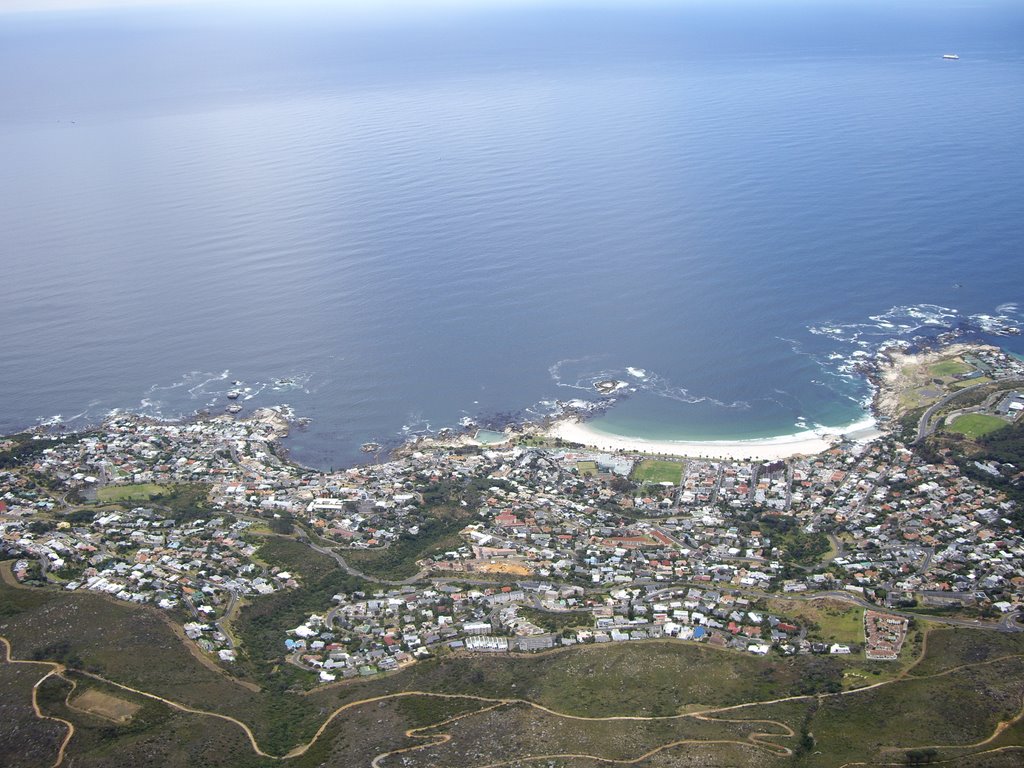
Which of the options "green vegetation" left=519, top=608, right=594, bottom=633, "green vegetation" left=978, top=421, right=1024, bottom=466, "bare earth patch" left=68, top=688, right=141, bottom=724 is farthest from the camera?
"green vegetation" left=978, top=421, right=1024, bottom=466

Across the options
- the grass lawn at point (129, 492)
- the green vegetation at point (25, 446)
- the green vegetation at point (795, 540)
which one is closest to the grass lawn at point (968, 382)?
the green vegetation at point (795, 540)

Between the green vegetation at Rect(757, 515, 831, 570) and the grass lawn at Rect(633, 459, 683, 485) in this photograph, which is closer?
the green vegetation at Rect(757, 515, 831, 570)

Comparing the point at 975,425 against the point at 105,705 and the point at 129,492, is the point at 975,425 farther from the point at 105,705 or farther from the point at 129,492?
the point at 129,492

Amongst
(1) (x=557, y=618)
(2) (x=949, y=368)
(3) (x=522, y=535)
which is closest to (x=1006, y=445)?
(2) (x=949, y=368)

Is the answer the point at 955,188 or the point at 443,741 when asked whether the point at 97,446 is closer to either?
the point at 443,741

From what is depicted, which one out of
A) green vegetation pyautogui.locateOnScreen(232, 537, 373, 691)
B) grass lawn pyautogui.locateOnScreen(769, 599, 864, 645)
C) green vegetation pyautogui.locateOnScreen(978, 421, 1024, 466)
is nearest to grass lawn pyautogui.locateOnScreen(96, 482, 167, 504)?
green vegetation pyautogui.locateOnScreen(232, 537, 373, 691)

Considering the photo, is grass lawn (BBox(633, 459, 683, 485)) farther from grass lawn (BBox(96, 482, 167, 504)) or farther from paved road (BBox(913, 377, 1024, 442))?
grass lawn (BBox(96, 482, 167, 504))

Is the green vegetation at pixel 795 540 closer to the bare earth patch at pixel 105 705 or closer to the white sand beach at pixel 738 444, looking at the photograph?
the white sand beach at pixel 738 444
